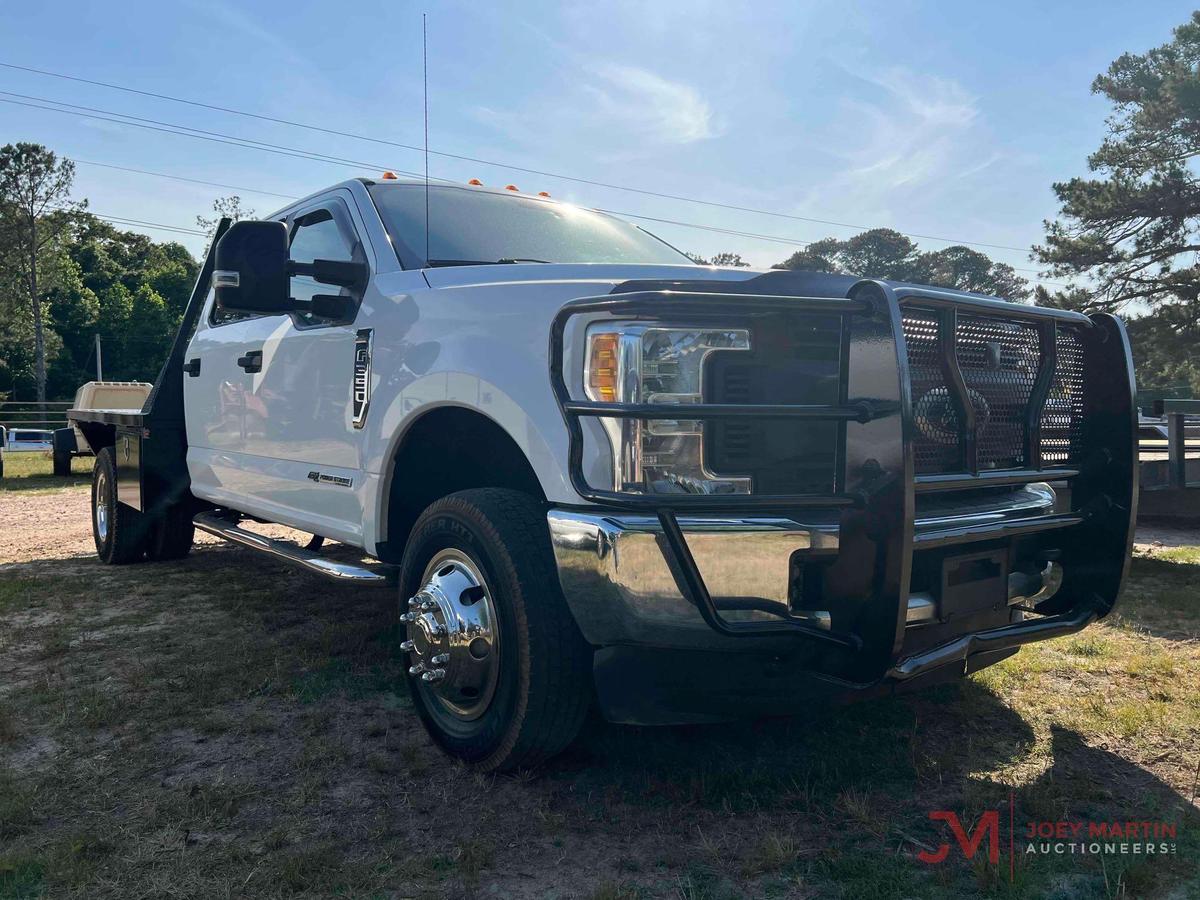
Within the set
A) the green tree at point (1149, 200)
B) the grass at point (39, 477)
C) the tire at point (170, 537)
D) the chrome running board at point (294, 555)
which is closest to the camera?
the chrome running board at point (294, 555)

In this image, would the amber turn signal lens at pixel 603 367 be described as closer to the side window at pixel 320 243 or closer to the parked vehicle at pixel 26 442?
the side window at pixel 320 243

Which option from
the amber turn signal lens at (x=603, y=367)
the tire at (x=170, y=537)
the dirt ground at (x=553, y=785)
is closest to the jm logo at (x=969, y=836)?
the dirt ground at (x=553, y=785)

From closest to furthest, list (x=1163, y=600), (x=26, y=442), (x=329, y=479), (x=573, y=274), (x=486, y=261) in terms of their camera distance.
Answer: (x=573, y=274)
(x=486, y=261)
(x=329, y=479)
(x=1163, y=600)
(x=26, y=442)

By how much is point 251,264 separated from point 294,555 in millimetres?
1287

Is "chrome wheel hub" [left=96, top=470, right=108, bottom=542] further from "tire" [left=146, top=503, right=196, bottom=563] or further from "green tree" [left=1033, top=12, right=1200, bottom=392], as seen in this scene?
"green tree" [left=1033, top=12, right=1200, bottom=392]

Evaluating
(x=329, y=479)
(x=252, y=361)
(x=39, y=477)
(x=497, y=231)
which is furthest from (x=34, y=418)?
(x=497, y=231)

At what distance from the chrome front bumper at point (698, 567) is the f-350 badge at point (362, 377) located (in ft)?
4.58

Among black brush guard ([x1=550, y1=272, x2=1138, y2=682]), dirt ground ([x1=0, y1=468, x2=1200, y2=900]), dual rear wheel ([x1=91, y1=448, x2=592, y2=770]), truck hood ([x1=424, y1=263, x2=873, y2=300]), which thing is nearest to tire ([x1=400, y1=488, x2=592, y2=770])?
dual rear wheel ([x1=91, y1=448, x2=592, y2=770])

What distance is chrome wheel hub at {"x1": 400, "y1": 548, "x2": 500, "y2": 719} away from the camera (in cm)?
277

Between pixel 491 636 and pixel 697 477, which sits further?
pixel 491 636

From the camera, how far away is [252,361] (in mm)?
4492

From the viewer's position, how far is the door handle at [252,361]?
443 centimetres

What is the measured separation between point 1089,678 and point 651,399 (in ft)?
8.43

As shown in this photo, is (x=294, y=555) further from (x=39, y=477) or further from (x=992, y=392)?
(x=39, y=477)
